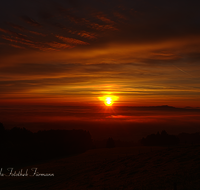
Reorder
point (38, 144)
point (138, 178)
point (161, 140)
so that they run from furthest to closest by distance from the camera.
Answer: point (161, 140) → point (38, 144) → point (138, 178)

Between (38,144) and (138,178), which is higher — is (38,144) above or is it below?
below

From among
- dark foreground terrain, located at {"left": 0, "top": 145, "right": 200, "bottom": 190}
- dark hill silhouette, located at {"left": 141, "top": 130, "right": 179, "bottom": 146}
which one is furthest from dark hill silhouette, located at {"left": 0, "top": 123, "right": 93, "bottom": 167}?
dark foreground terrain, located at {"left": 0, "top": 145, "right": 200, "bottom": 190}

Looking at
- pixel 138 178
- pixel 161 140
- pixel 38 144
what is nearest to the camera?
pixel 138 178

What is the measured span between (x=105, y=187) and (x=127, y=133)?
515 ft

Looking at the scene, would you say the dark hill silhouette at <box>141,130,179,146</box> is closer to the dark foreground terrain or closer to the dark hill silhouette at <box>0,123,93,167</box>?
the dark hill silhouette at <box>0,123,93,167</box>

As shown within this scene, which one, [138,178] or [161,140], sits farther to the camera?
[161,140]

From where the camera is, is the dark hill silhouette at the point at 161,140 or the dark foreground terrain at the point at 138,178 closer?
the dark foreground terrain at the point at 138,178

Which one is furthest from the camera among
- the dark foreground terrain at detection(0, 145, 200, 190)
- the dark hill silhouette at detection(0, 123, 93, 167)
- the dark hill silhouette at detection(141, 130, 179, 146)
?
the dark hill silhouette at detection(141, 130, 179, 146)

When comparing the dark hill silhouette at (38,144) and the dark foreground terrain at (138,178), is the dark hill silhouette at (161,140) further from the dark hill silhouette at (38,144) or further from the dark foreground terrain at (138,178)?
the dark foreground terrain at (138,178)

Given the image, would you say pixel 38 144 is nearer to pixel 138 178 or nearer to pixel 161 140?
pixel 161 140

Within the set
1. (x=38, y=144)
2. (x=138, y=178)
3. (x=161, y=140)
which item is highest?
(x=138, y=178)

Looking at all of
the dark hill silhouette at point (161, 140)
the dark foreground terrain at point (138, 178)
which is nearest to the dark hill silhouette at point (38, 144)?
the dark hill silhouette at point (161, 140)

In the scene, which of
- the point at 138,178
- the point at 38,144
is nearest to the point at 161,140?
the point at 38,144

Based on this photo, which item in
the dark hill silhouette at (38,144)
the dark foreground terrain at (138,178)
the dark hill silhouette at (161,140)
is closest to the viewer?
the dark foreground terrain at (138,178)
